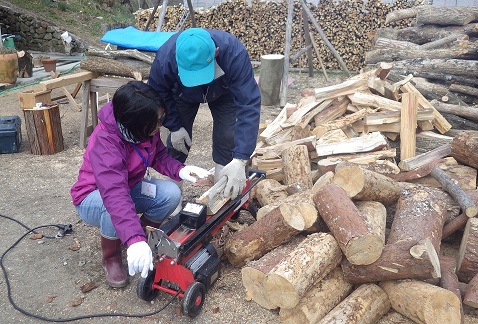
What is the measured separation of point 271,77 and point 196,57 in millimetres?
5010

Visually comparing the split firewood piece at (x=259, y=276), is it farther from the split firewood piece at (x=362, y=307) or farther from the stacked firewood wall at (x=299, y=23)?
the stacked firewood wall at (x=299, y=23)

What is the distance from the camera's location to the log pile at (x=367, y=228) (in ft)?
8.18

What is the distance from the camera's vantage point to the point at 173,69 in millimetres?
3252

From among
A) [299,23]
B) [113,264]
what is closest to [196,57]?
[113,264]

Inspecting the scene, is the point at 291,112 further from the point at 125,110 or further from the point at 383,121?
the point at 125,110

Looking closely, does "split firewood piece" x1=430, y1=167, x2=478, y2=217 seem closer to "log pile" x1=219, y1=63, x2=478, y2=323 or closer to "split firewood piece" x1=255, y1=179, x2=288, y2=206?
"log pile" x1=219, y1=63, x2=478, y2=323

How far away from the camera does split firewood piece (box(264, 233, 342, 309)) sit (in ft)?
8.03

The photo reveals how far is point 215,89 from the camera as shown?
11.3ft

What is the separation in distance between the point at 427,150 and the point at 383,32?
525 cm

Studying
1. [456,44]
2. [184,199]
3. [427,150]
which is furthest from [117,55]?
[456,44]

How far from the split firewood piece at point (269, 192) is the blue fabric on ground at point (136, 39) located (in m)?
3.51

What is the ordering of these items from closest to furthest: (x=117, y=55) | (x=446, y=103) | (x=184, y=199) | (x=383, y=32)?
(x=184, y=199) < (x=446, y=103) < (x=117, y=55) < (x=383, y=32)

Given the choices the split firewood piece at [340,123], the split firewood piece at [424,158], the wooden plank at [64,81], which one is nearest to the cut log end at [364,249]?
the split firewood piece at [424,158]

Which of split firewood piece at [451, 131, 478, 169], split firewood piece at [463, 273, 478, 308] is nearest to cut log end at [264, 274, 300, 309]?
split firewood piece at [463, 273, 478, 308]
